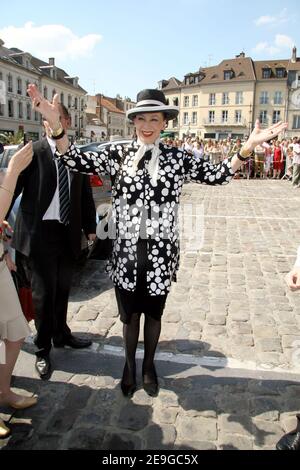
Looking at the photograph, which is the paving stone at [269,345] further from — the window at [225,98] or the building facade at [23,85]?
the window at [225,98]

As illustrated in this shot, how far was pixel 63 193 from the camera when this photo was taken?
3.09m

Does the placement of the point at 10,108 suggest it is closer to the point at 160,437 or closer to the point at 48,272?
the point at 48,272

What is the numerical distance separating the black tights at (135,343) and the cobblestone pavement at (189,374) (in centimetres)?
14

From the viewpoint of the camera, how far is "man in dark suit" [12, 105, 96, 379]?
301 centimetres

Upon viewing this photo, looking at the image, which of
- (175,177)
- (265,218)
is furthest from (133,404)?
(265,218)

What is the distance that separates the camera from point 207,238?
7719 millimetres

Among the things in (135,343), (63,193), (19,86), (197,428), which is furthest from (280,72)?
(197,428)

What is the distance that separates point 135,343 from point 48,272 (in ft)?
2.93

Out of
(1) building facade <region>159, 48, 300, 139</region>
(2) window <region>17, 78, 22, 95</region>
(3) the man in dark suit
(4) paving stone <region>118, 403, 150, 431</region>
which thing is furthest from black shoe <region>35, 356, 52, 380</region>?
(1) building facade <region>159, 48, 300, 139</region>

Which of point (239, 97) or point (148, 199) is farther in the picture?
point (239, 97)

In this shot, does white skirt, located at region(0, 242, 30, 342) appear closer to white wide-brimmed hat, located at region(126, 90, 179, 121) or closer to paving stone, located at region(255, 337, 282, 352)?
white wide-brimmed hat, located at region(126, 90, 179, 121)

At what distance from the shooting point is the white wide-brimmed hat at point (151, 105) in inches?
104

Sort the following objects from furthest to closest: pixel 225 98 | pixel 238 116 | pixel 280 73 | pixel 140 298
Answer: pixel 225 98, pixel 238 116, pixel 280 73, pixel 140 298

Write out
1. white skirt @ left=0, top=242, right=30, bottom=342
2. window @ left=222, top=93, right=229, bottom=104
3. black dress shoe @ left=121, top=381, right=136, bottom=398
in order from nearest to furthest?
1. white skirt @ left=0, top=242, right=30, bottom=342
2. black dress shoe @ left=121, top=381, right=136, bottom=398
3. window @ left=222, top=93, right=229, bottom=104
